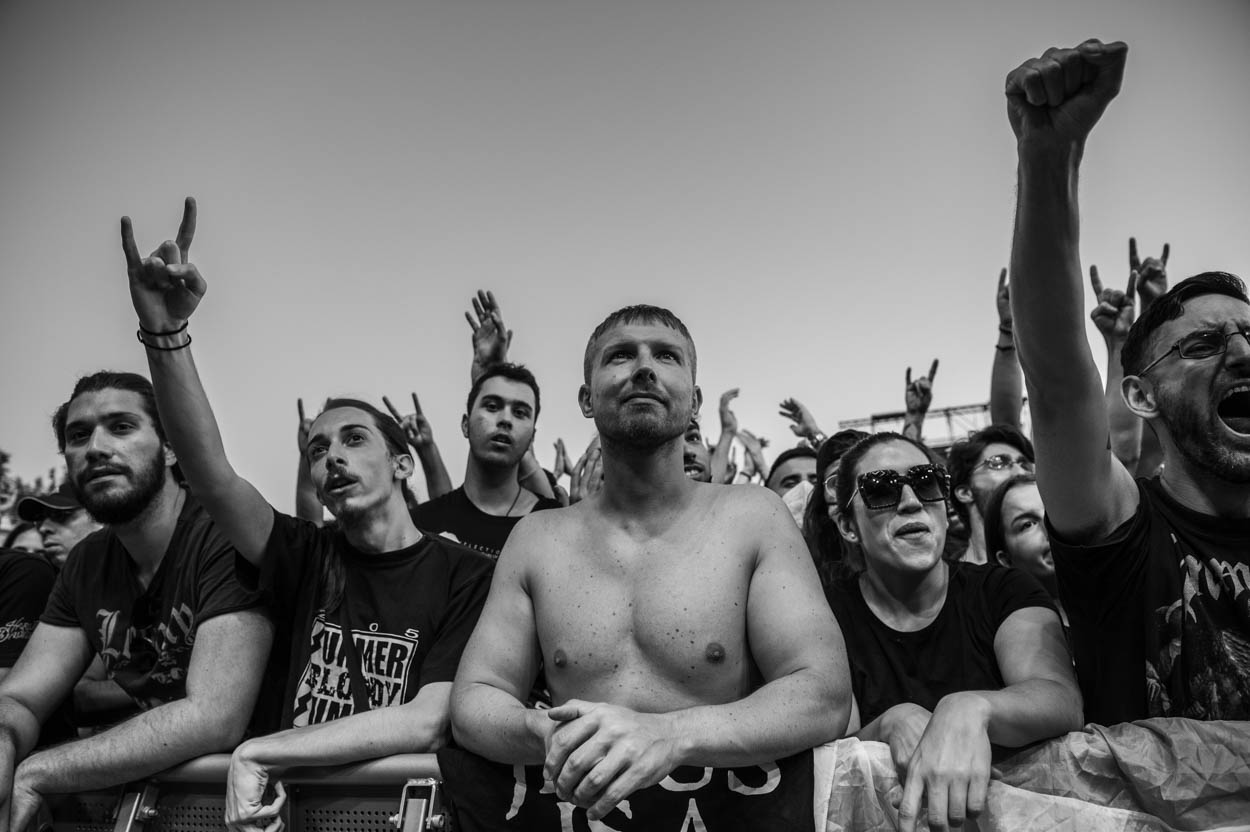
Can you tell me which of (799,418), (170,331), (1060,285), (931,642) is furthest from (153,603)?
(799,418)

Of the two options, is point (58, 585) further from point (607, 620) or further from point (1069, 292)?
point (1069, 292)

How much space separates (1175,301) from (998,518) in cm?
157

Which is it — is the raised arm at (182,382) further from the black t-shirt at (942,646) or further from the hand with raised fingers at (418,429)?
the hand with raised fingers at (418,429)

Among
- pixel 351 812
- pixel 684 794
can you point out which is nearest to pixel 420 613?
pixel 351 812

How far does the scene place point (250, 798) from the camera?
7.91ft

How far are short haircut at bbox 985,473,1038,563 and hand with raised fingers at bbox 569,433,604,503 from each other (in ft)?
8.67

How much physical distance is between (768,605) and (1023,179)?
132 cm

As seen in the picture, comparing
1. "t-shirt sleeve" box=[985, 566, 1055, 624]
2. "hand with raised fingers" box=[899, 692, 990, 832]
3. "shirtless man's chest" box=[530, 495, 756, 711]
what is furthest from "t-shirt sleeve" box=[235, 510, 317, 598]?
"t-shirt sleeve" box=[985, 566, 1055, 624]

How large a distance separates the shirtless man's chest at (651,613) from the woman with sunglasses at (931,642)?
51 centimetres

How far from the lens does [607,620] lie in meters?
2.52

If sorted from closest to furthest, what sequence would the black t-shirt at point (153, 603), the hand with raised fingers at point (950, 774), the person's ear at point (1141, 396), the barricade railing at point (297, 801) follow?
the hand with raised fingers at point (950, 774), the barricade railing at point (297, 801), the person's ear at point (1141, 396), the black t-shirt at point (153, 603)

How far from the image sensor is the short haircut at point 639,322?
300 cm

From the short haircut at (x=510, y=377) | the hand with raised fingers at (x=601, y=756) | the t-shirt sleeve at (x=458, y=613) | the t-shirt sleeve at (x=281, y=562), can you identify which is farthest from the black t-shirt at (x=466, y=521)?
the hand with raised fingers at (x=601, y=756)

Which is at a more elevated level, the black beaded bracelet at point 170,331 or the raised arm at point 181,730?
the black beaded bracelet at point 170,331
